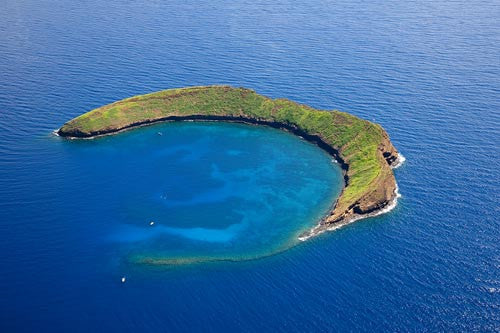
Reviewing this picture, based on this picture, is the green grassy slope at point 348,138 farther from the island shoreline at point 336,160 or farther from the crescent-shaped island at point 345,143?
the island shoreline at point 336,160

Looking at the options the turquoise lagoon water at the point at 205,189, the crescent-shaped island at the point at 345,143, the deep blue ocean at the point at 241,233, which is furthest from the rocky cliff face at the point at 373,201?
the turquoise lagoon water at the point at 205,189

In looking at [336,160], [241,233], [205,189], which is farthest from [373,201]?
[205,189]

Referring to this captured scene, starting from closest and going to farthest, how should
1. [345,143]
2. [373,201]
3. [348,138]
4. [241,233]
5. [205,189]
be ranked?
[241,233] → [373,201] → [205,189] → [345,143] → [348,138]

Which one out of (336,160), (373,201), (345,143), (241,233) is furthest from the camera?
(345,143)

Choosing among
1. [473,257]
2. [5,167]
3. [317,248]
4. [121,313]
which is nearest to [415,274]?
[473,257]

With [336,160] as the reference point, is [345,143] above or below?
above

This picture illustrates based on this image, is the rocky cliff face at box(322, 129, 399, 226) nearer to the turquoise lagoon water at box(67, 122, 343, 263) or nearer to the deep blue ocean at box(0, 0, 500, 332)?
the deep blue ocean at box(0, 0, 500, 332)

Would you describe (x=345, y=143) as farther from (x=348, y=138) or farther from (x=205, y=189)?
(x=205, y=189)

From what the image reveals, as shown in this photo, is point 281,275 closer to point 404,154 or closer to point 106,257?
point 106,257

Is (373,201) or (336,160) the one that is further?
(336,160)
